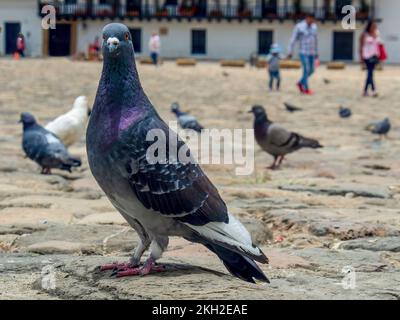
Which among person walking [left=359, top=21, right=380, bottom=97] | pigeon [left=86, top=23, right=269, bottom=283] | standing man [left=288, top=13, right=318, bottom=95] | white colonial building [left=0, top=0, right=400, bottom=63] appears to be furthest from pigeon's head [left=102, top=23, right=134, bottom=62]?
white colonial building [left=0, top=0, right=400, bottom=63]

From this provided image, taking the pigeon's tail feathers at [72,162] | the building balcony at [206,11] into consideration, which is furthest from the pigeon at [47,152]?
the building balcony at [206,11]

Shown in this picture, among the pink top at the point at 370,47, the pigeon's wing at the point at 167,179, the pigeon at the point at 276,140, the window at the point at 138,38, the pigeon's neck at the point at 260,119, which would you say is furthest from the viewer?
the window at the point at 138,38

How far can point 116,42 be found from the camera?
3.46m

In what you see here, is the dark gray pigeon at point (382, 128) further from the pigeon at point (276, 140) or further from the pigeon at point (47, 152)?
the pigeon at point (47, 152)

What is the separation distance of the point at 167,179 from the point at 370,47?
655 inches

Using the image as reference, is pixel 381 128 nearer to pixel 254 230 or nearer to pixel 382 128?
pixel 382 128

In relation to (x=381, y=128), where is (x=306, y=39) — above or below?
above

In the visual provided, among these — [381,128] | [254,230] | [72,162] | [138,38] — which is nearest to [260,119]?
[72,162]

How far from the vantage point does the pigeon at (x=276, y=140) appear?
29.3 feet

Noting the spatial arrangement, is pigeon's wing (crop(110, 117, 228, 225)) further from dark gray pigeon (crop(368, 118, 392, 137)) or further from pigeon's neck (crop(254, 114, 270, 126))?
dark gray pigeon (crop(368, 118, 392, 137))

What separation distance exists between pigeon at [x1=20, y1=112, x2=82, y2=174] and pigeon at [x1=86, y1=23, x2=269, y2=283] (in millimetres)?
4297

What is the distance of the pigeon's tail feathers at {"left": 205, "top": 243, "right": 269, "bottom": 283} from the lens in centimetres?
355

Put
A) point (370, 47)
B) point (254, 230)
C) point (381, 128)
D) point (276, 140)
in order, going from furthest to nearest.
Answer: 1. point (370, 47)
2. point (381, 128)
3. point (276, 140)
4. point (254, 230)

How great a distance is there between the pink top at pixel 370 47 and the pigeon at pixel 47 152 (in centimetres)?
1223
